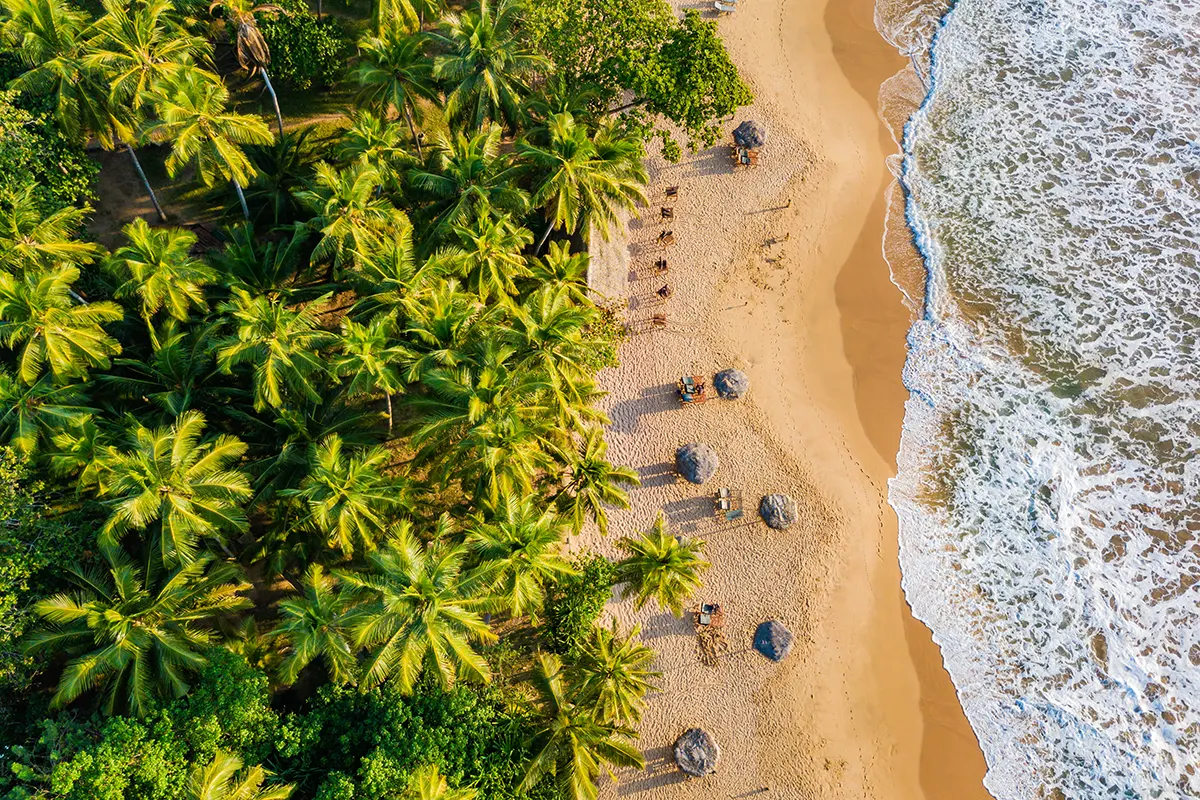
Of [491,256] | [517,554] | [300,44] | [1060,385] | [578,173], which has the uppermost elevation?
[300,44]

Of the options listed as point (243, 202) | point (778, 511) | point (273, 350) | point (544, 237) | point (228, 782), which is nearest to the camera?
point (228, 782)

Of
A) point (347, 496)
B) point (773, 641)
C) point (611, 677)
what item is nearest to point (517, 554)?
point (611, 677)

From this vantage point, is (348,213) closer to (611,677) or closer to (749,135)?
(611,677)

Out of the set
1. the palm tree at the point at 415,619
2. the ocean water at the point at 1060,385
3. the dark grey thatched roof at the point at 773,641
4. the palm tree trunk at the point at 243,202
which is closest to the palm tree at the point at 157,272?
the palm tree trunk at the point at 243,202

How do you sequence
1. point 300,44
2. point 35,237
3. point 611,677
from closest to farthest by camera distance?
1. point 611,677
2. point 35,237
3. point 300,44

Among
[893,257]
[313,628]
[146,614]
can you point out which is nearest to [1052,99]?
[893,257]

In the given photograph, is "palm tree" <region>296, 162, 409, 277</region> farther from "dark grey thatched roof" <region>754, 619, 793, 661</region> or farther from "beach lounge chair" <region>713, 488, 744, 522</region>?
"dark grey thatched roof" <region>754, 619, 793, 661</region>

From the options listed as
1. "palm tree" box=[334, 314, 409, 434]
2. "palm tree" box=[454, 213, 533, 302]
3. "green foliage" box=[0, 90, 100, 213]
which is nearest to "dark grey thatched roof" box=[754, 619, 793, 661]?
"palm tree" box=[454, 213, 533, 302]
